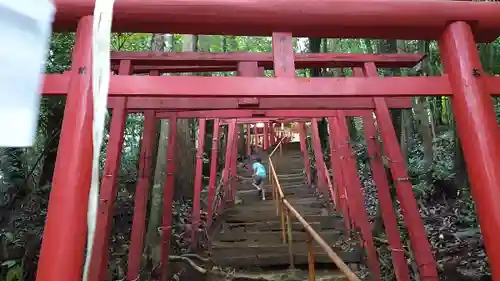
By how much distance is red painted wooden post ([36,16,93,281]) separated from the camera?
1.56m

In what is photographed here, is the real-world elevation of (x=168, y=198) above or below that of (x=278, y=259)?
above

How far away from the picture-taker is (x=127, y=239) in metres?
7.38

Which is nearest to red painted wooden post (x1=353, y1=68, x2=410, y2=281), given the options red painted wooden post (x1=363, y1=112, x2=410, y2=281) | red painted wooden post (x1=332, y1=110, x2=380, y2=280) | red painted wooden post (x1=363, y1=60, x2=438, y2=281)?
red painted wooden post (x1=363, y1=112, x2=410, y2=281)

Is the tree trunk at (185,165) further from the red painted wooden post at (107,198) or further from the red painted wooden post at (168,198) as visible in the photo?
the red painted wooden post at (107,198)

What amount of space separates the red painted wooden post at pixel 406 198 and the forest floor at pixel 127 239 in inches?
66.9

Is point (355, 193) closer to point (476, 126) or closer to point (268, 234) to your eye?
point (268, 234)

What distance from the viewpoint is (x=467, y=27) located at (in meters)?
2.10

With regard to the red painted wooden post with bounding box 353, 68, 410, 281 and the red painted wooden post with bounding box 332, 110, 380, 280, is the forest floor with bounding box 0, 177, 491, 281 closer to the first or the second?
the red painted wooden post with bounding box 332, 110, 380, 280

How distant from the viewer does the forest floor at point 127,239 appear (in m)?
4.42

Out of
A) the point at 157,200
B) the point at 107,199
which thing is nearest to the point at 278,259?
the point at 157,200

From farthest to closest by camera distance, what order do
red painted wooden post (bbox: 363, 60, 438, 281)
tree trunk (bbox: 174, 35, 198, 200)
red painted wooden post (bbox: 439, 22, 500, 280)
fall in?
tree trunk (bbox: 174, 35, 198, 200), red painted wooden post (bbox: 363, 60, 438, 281), red painted wooden post (bbox: 439, 22, 500, 280)

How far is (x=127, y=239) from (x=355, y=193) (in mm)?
4472

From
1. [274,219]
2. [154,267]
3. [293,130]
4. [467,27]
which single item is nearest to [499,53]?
[274,219]

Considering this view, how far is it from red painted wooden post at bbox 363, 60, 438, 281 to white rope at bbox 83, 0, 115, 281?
3079 millimetres
